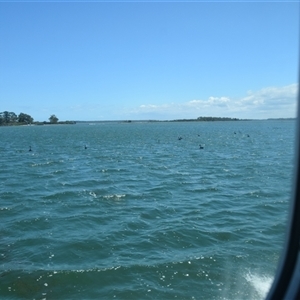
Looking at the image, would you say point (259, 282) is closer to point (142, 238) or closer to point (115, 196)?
point (142, 238)

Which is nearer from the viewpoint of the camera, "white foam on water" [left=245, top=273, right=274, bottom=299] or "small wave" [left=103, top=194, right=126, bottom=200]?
"white foam on water" [left=245, top=273, right=274, bottom=299]

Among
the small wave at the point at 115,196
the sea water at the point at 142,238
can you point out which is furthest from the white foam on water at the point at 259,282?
the small wave at the point at 115,196

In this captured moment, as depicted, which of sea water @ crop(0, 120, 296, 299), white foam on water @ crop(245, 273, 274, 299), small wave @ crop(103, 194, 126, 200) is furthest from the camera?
small wave @ crop(103, 194, 126, 200)

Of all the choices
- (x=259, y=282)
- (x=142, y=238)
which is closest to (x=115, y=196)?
(x=142, y=238)

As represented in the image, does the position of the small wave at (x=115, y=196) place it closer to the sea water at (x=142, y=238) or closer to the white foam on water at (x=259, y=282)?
the sea water at (x=142, y=238)

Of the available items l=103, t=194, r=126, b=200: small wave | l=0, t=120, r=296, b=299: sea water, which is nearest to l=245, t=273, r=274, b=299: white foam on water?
l=0, t=120, r=296, b=299: sea water

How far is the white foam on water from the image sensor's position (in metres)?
7.97

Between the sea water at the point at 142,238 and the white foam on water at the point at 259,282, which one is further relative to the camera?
the sea water at the point at 142,238

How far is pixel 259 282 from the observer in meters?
8.59

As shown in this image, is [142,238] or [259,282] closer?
[259,282]

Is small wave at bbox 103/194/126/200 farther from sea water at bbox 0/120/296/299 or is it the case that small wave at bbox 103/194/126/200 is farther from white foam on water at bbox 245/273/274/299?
white foam on water at bbox 245/273/274/299

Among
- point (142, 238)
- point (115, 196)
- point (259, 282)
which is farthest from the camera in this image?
point (115, 196)

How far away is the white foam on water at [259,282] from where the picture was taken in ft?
26.1

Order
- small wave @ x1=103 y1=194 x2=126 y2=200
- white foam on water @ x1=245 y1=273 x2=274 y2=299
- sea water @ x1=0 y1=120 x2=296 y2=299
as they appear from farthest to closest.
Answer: small wave @ x1=103 y1=194 x2=126 y2=200, sea water @ x1=0 y1=120 x2=296 y2=299, white foam on water @ x1=245 y1=273 x2=274 y2=299
